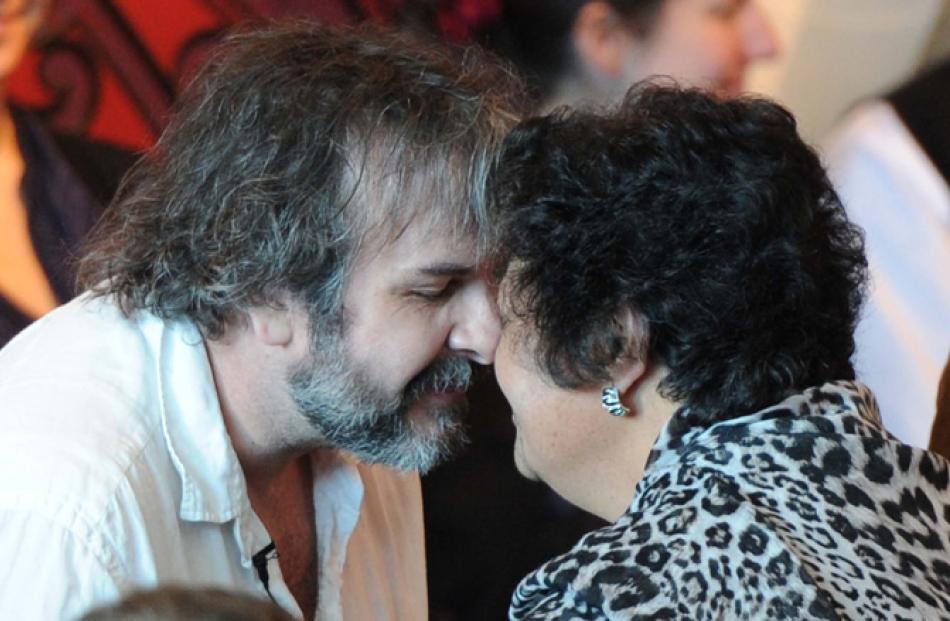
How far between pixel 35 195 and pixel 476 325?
69 centimetres

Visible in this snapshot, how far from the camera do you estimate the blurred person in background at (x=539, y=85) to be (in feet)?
7.13

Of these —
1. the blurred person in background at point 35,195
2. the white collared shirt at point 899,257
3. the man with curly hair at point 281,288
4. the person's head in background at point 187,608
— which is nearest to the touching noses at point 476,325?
the man with curly hair at point 281,288

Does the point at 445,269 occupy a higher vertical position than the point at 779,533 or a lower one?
higher

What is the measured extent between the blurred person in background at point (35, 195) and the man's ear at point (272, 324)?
0.39 m

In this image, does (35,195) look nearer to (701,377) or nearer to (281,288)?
(281,288)

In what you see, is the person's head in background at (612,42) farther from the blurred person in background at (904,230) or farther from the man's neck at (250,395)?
the man's neck at (250,395)

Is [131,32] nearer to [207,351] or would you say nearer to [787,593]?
[207,351]

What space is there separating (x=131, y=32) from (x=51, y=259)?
1.23ft

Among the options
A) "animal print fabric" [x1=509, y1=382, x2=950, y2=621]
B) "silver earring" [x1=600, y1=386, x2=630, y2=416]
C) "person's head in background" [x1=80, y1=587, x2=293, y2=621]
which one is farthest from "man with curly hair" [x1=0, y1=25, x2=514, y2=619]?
"person's head in background" [x1=80, y1=587, x2=293, y2=621]

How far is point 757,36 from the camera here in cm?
251

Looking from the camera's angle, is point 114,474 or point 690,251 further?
point 114,474

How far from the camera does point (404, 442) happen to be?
1.63 meters

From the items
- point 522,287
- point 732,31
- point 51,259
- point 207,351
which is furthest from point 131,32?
point 732,31

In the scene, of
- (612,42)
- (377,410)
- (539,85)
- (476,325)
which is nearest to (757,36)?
(612,42)
